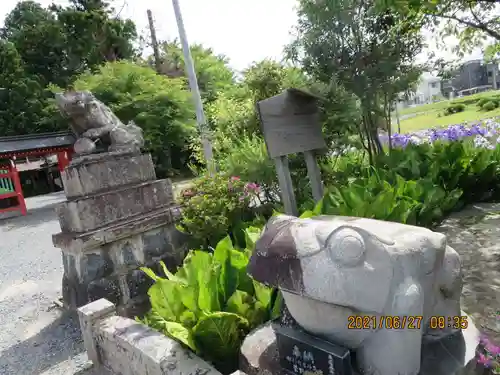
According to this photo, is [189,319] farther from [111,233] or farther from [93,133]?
[93,133]

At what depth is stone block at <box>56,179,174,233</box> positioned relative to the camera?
4074 mm

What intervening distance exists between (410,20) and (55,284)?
6.47 m

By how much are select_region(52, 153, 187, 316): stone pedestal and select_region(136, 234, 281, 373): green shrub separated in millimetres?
1530

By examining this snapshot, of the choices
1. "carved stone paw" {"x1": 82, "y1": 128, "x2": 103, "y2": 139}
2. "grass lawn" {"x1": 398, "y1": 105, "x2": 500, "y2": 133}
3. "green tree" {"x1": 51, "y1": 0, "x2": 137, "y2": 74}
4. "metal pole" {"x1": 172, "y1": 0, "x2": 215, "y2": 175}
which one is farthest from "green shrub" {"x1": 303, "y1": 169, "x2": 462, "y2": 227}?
"green tree" {"x1": 51, "y1": 0, "x2": 137, "y2": 74}

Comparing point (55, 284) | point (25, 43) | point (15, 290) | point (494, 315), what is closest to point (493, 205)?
point (494, 315)

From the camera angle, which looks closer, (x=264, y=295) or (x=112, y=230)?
(x=264, y=295)

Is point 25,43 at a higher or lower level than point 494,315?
higher

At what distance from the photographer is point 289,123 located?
13.4 ft

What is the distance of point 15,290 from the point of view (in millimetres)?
5645

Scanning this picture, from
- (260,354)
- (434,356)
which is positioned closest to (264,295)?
(260,354)

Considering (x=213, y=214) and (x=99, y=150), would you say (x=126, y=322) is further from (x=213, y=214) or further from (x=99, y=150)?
(x=99, y=150)

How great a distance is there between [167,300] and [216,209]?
2.17m

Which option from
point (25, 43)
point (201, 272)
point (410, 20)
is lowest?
point (201, 272)

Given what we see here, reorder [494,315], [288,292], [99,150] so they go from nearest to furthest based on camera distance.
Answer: [288,292] → [494,315] → [99,150]
